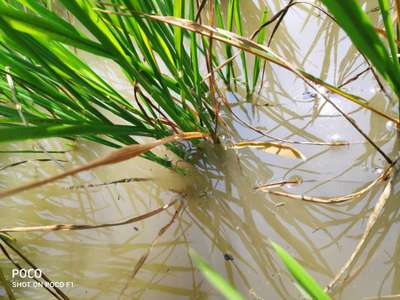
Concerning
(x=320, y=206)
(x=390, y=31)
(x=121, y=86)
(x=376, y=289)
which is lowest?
(x=376, y=289)

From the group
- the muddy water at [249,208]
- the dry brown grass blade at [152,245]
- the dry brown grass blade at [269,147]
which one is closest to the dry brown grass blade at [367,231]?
the muddy water at [249,208]

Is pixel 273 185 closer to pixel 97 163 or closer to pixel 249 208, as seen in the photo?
pixel 249 208

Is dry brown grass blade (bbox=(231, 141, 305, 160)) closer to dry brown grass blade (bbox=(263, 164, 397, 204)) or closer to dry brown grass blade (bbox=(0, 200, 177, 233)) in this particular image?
dry brown grass blade (bbox=(263, 164, 397, 204))

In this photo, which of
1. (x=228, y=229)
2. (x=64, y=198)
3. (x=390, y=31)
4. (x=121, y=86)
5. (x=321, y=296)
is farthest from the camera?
(x=121, y=86)

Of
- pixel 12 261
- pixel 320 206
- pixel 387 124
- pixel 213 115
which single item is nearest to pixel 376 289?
pixel 320 206

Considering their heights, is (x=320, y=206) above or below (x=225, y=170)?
below

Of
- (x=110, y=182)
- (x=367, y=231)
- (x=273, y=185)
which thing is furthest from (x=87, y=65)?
(x=367, y=231)

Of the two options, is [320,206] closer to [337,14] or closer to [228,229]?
[228,229]
